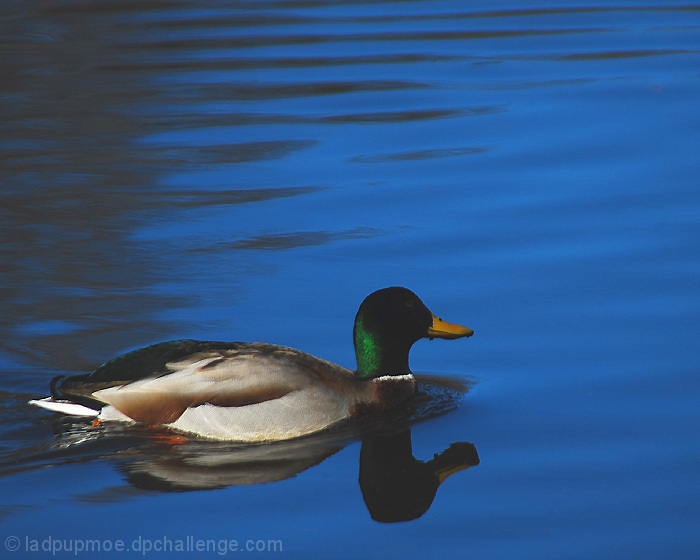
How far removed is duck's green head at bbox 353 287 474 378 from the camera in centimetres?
580

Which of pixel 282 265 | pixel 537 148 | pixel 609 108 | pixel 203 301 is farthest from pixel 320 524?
pixel 609 108

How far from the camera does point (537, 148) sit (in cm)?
958

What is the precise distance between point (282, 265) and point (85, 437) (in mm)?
2366

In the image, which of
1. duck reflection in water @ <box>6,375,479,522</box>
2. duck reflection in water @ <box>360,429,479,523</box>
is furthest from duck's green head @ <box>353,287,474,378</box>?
duck reflection in water @ <box>360,429,479,523</box>

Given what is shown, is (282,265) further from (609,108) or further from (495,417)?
(609,108)

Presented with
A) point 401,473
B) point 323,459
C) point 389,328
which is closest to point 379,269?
point 389,328

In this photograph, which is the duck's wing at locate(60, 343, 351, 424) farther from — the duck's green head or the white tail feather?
the duck's green head

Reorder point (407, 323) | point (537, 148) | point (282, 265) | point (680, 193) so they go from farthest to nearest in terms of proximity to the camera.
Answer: point (537, 148) → point (680, 193) → point (282, 265) → point (407, 323)

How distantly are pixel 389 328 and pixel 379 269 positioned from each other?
1.48 metres

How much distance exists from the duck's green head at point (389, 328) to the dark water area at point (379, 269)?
0.27 metres

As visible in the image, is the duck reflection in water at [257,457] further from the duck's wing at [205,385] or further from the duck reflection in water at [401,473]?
the duck's wing at [205,385]

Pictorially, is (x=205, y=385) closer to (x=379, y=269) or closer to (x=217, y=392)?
(x=217, y=392)

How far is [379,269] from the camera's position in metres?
7.30

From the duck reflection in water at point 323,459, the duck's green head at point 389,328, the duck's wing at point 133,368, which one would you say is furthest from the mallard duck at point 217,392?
the duck's green head at point 389,328
